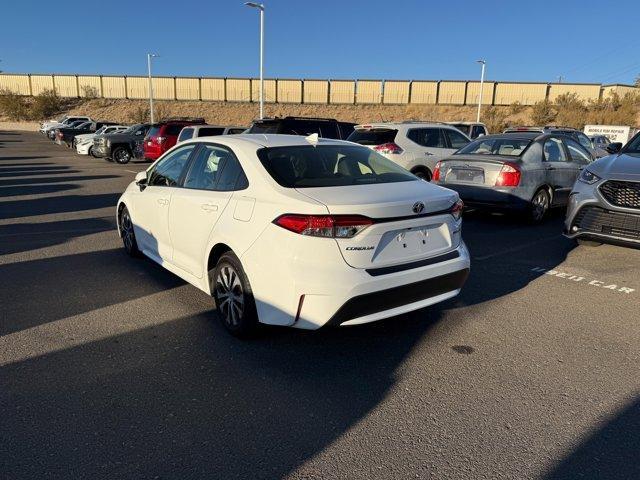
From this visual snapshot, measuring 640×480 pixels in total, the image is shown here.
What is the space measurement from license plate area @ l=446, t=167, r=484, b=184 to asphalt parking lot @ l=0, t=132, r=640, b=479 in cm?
316

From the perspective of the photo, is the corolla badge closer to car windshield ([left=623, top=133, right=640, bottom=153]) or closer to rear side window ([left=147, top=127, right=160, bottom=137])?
car windshield ([left=623, top=133, right=640, bottom=153])

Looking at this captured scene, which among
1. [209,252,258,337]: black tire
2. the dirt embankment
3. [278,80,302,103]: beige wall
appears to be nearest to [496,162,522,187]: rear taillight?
[209,252,258,337]: black tire

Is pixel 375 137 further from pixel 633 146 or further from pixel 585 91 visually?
pixel 585 91

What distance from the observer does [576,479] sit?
244 cm

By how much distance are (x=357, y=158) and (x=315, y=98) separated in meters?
63.3

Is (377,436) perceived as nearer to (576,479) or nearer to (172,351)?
(576,479)

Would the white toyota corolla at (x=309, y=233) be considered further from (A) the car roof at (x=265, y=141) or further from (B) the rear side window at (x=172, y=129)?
(B) the rear side window at (x=172, y=129)

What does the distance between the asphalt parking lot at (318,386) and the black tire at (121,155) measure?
17.2m

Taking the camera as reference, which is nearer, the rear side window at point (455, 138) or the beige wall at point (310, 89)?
the rear side window at point (455, 138)

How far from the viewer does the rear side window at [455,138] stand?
37.6ft

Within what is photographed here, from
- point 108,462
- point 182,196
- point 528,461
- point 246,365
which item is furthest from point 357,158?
point 108,462

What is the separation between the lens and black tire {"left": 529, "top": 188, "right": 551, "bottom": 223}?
28.1 feet

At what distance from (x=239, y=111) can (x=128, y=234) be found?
201 ft

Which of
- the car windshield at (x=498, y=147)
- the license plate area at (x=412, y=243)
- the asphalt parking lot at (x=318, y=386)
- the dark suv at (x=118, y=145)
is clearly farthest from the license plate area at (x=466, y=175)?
the dark suv at (x=118, y=145)
